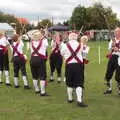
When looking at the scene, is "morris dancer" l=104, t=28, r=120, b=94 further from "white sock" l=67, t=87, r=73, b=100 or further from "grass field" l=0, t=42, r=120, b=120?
"white sock" l=67, t=87, r=73, b=100

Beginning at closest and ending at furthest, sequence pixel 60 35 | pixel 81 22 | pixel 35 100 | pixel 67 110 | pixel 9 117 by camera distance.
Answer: pixel 9 117, pixel 67 110, pixel 35 100, pixel 60 35, pixel 81 22

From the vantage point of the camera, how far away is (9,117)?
10.5 metres

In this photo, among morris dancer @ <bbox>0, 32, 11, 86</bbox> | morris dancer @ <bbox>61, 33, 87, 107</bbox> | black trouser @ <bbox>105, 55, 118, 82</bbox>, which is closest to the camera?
morris dancer @ <bbox>61, 33, 87, 107</bbox>

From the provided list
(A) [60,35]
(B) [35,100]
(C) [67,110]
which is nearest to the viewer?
(C) [67,110]

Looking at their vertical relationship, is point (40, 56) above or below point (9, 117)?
above

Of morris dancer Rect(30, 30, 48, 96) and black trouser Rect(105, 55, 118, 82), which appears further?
black trouser Rect(105, 55, 118, 82)

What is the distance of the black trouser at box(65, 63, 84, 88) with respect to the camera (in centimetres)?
1184

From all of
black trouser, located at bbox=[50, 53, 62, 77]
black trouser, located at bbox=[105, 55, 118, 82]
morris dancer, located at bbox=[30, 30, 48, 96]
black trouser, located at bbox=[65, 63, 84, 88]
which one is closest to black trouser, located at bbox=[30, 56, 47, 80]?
morris dancer, located at bbox=[30, 30, 48, 96]

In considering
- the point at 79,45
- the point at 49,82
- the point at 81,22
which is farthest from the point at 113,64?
the point at 81,22

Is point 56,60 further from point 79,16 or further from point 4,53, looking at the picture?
point 79,16

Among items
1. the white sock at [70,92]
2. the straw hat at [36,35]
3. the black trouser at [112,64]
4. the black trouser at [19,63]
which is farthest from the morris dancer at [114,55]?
the black trouser at [19,63]

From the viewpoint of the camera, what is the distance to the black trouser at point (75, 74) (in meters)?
11.8

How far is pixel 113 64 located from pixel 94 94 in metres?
1.08

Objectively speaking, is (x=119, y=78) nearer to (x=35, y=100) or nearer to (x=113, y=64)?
(x=113, y=64)
